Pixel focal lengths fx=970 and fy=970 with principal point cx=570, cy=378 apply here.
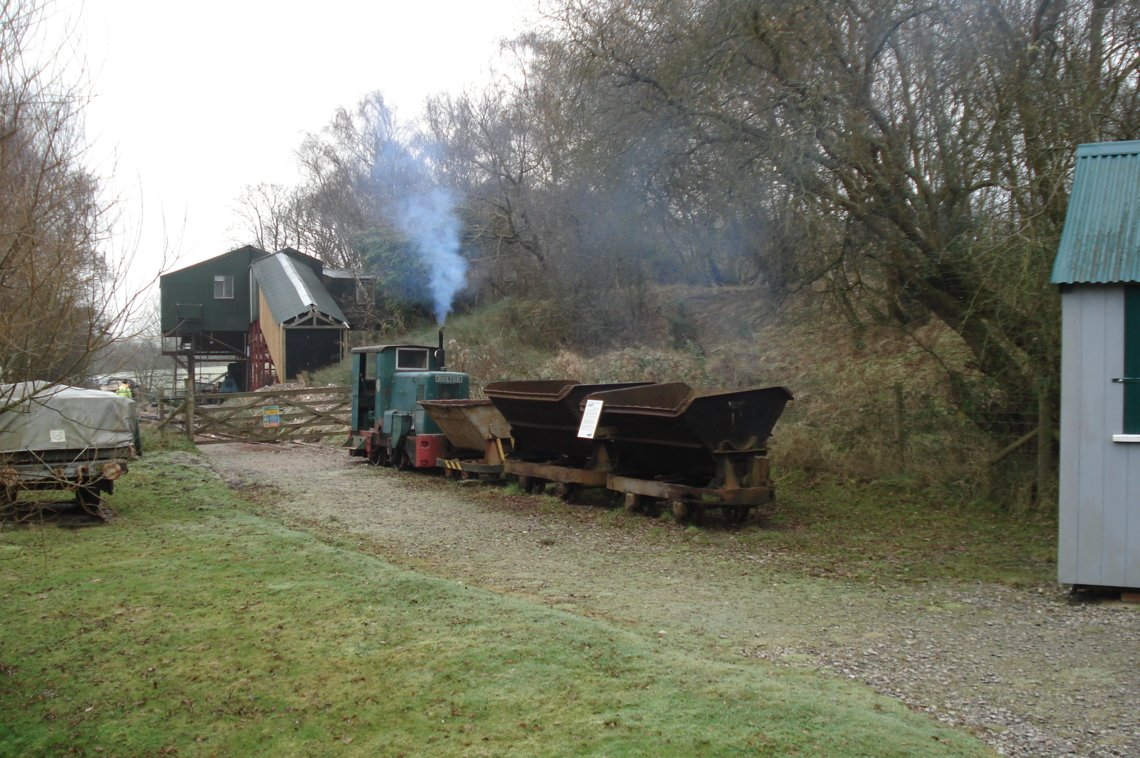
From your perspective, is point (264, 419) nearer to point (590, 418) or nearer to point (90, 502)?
point (90, 502)

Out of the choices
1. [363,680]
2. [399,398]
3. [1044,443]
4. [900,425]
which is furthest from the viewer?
[399,398]

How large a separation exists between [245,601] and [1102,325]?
765cm

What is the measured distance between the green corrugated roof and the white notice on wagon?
627 cm

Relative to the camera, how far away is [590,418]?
44.0 ft

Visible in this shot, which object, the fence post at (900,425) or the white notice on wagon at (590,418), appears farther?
the fence post at (900,425)

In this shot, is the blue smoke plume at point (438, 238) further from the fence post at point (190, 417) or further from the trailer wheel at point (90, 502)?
→ the trailer wheel at point (90, 502)

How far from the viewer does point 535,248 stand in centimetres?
3209

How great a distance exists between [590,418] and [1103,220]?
22.3 ft

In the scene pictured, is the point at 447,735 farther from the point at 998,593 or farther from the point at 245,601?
the point at 998,593

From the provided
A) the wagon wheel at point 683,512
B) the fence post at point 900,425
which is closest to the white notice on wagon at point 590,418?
the wagon wheel at point 683,512

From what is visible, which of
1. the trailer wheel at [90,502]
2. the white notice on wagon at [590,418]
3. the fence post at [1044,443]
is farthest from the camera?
the white notice on wagon at [590,418]

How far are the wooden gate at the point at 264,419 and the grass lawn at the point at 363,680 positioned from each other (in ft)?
58.0

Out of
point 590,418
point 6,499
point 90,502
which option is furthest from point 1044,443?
point 90,502

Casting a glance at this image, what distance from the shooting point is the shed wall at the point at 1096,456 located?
26.9 feet
